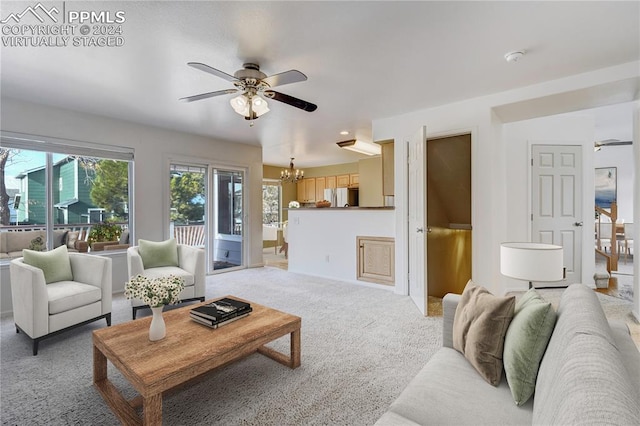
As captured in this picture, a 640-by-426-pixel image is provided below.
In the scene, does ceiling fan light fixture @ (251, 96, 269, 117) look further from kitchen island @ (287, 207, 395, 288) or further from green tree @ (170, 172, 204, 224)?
green tree @ (170, 172, 204, 224)

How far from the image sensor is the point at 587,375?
0.75 meters

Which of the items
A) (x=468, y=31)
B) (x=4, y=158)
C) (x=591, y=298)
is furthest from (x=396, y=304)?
(x=4, y=158)

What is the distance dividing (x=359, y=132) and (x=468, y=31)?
9.74ft

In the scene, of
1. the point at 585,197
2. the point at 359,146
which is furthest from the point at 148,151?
the point at 585,197

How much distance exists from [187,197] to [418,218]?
3777 millimetres

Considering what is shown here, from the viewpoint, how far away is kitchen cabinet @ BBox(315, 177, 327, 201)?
8859 mm

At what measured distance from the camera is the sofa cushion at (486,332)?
1.36 meters

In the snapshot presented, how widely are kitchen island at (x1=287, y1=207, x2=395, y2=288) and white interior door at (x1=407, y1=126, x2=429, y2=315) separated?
61 centimetres

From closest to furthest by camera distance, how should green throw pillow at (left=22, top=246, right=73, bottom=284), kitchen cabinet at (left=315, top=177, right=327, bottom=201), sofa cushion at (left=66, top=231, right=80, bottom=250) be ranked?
green throw pillow at (left=22, top=246, right=73, bottom=284), sofa cushion at (left=66, top=231, right=80, bottom=250), kitchen cabinet at (left=315, top=177, right=327, bottom=201)

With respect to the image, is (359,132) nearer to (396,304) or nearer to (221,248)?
(396,304)

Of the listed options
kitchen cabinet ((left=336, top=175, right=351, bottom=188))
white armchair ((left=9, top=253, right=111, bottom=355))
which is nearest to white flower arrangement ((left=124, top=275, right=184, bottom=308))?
white armchair ((left=9, top=253, right=111, bottom=355))

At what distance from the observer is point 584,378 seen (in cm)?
74

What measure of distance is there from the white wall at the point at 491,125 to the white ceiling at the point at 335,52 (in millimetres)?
138

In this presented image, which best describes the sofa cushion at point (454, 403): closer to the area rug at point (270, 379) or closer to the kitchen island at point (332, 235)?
the area rug at point (270, 379)
